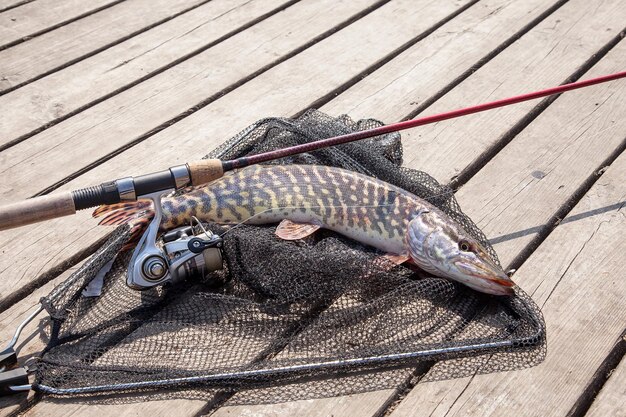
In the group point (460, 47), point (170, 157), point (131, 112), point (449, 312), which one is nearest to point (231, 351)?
point (449, 312)

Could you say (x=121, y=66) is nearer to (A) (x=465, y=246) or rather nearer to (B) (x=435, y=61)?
(B) (x=435, y=61)

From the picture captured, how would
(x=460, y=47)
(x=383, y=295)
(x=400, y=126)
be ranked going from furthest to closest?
(x=460, y=47) → (x=400, y=126) → (x=383, y=295)

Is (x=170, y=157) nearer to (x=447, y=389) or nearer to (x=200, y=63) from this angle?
(x=200, y=63)

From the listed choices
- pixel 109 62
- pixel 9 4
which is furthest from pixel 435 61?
pixel 9 4

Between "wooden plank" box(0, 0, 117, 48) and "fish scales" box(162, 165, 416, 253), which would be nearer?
"fish scales" box(162, 165, 416, 253)

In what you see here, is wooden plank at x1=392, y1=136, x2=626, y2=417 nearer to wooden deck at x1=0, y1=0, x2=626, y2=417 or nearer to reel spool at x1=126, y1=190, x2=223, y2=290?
wooden deck at x1=0, y1=0, x2=626, y2=417

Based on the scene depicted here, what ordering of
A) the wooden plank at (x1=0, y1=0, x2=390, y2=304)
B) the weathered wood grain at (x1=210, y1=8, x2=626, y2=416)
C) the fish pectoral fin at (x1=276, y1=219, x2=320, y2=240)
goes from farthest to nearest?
the weathered wood grain at (x1=210, y1=8, x2=626, y2=416)
the wooden plank at (x1=0, y1=0, x2=390, y2=304)
the fish pectoral fin at (x1=276, y1=219, x2=320, y2=240)

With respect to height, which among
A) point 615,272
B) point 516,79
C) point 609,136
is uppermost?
point 516,79

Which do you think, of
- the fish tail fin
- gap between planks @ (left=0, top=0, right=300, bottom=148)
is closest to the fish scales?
the fish tail fin
